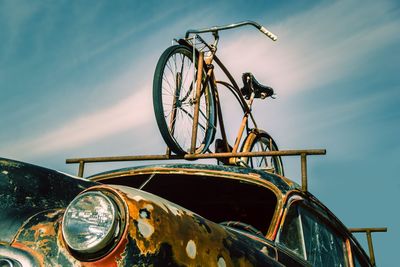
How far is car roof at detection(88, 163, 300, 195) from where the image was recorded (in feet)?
10.4

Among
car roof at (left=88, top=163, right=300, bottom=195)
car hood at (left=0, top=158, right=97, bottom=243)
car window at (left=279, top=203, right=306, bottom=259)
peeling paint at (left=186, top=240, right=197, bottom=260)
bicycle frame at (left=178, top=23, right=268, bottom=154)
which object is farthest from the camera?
bicycle frame at (left=178, top=23, right=268, bottom=154)

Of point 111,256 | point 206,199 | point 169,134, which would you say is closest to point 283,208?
point 206,199

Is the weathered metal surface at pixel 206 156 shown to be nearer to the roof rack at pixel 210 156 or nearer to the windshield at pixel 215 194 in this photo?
the roof rack at pixel 210 156

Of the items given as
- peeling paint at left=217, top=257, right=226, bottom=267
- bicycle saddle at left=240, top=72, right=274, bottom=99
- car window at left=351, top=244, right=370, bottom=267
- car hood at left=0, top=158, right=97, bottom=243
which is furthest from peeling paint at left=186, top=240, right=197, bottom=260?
bicycle saddle at left=240, top=72, right=274, bottom=99

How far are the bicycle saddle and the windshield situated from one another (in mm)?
3488

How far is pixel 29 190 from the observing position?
7.38ft

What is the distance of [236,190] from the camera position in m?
3.54

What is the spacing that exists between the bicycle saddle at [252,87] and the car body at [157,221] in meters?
3.60

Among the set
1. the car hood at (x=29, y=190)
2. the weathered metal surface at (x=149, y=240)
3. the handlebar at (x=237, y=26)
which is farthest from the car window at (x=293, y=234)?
the handlebar at (x=237, y=26)

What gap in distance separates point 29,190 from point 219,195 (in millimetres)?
1711

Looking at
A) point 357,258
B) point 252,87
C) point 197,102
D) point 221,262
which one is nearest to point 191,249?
point 221,262

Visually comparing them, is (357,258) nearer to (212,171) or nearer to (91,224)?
(212,171)

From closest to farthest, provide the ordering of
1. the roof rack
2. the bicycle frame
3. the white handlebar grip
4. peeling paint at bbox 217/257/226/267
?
peeling paint at bbox 217/257/226/267 → the roof rack → the bicycle frame → the white handlebar grip

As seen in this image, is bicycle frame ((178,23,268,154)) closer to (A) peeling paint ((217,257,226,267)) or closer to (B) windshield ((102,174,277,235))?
(B) windshield ((102,174,277,235))
